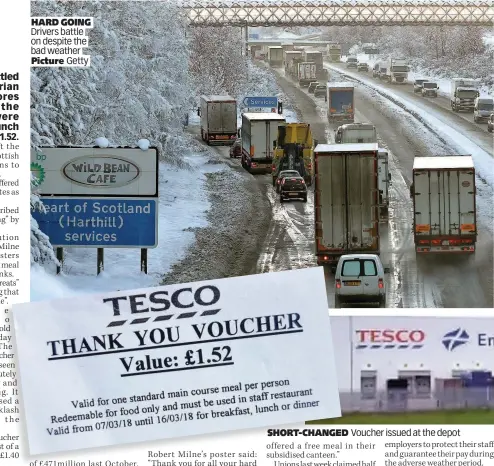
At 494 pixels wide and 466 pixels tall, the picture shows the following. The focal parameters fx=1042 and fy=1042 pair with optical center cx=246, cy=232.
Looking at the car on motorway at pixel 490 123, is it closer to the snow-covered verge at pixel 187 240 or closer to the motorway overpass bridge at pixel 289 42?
the motorway overpass bridge at pixel 289 42

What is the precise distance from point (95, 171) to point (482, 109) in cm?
4888

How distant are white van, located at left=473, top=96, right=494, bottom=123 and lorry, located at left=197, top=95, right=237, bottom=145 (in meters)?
18.8

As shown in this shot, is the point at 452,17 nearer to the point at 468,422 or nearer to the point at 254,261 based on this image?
the point at 254,261

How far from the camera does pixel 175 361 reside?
13.6 metres

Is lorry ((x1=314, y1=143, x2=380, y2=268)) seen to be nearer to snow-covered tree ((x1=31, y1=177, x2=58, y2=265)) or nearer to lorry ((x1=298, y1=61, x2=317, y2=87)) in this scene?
snow-covered tree ((x1=31, y1=177, x2=58, y2=265))

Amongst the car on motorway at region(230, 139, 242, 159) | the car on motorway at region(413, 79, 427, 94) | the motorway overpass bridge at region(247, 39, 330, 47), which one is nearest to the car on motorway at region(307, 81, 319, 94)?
the motorway overpass bridge at region(247, 39, 330, 47)

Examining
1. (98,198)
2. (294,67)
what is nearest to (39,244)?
(98,198)

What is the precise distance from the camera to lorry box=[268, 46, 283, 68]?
67688 millimetres

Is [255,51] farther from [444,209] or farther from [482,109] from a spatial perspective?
[444,209]

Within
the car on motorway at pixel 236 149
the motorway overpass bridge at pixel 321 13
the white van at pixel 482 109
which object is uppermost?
the motorway overpass bridge at pixel 321 13

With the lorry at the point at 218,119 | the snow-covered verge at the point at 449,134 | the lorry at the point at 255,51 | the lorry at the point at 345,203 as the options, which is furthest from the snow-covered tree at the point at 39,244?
the lorry at the point at 255,51

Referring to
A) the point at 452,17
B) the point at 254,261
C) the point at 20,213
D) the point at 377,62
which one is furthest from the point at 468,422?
the point at 377,62

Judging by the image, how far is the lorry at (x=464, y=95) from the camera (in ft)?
Result: 229

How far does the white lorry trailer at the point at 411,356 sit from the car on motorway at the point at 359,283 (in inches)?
363
